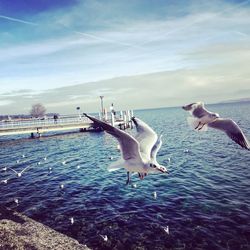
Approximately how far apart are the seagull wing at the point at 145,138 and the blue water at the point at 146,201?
7632 millimetres

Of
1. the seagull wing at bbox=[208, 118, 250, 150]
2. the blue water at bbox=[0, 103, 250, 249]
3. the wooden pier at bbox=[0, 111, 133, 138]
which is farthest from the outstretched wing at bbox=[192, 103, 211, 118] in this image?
the wooden pier at bbox=[0, 111, 133, 138]

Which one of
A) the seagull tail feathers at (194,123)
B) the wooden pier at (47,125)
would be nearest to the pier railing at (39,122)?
the wooden pier at (47,125)

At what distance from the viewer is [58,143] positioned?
50.0m

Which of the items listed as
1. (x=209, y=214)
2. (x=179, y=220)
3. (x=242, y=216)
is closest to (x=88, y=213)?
(x=179, y=220)

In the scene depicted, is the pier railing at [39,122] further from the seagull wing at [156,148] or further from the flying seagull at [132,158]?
the flying seagull at [132,158]

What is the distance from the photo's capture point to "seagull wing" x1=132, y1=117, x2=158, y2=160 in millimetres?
7556

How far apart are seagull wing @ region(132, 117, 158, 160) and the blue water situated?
7.63 m

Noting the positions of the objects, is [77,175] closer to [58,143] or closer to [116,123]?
[58,143]

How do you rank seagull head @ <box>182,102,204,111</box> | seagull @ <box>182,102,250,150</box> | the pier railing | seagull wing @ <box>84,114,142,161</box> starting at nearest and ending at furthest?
seagull head @ <box>182,102,204,111</box>, seagull wing @ <box>84,114,142,161</box>, seagull @ <box>182,102,250,150</box>, the pier railing

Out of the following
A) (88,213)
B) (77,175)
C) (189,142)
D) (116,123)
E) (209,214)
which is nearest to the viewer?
(209,214)

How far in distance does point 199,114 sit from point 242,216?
12.0 metres

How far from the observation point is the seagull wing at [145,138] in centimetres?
756

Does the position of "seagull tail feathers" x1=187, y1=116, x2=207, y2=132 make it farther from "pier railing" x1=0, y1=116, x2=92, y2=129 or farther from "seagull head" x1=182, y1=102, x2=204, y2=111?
"pier railing" x1=0, y1=116, x2=92, y2=129

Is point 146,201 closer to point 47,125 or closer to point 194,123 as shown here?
point 194,123
